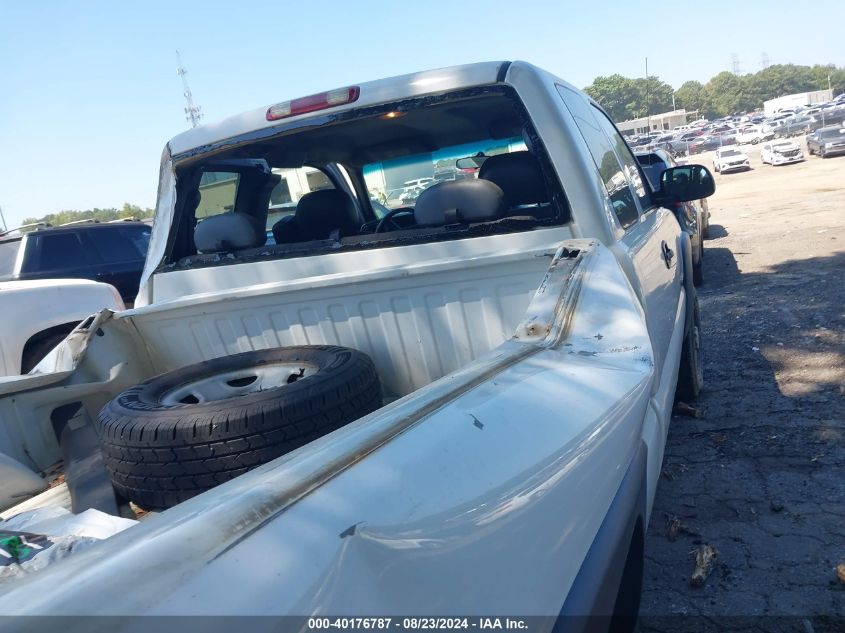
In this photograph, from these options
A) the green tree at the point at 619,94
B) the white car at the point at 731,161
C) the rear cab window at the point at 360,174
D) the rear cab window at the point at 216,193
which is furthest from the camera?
the green tree at the point at 619,94

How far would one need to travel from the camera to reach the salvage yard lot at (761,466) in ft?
8.29

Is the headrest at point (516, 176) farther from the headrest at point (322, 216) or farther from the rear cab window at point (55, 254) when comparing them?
the rear cab window at point (55, 254)

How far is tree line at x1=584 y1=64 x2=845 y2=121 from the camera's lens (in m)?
111

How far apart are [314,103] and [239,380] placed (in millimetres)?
1140

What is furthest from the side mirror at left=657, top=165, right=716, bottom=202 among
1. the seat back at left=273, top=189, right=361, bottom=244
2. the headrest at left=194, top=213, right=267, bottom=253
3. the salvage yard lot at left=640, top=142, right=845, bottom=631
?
the headrest at left=194, top=213, right=267, bottom=253

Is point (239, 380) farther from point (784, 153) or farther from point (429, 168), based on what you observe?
point (784, 153)

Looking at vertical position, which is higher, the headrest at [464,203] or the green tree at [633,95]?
the green tree at [633,95]

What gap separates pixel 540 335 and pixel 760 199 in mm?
17809

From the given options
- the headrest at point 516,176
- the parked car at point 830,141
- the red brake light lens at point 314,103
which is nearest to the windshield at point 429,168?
the headrest at point 516,176

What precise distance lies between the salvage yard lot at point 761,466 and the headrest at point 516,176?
170 centimetres

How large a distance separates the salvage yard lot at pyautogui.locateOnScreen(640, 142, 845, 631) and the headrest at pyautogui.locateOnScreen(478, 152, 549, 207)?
170cm

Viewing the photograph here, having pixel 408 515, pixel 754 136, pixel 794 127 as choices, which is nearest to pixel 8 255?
pixel 408 515

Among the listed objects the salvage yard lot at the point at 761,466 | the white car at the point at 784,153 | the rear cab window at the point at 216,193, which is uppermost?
the rear cab window at the point at 216,193

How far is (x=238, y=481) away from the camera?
1003 mm
